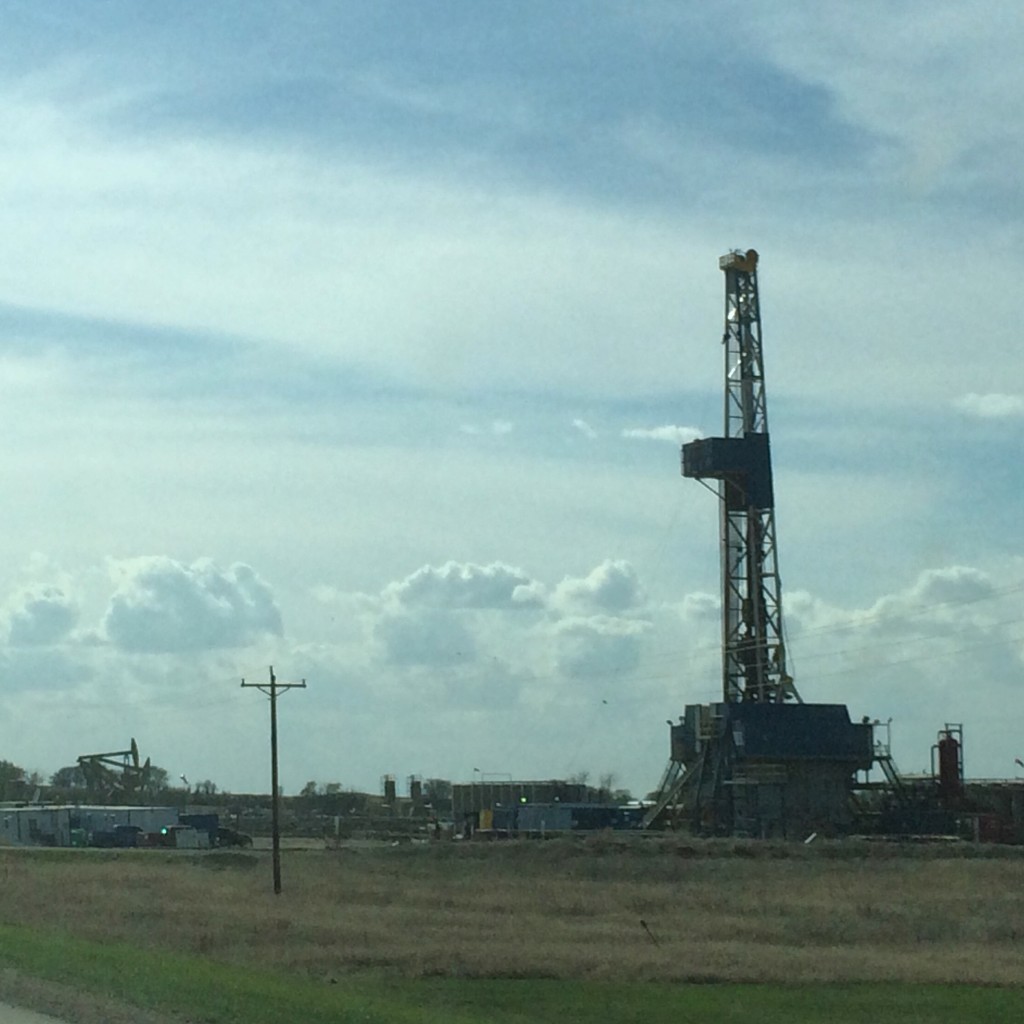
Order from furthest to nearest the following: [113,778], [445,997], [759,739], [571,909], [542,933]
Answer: [113,778]
[759,739]
[571,909]
[542,933]
[445,997]

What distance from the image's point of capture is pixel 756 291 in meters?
91.4

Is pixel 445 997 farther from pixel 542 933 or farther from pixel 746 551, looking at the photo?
pixel 746 551

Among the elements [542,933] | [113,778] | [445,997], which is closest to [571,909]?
[542,933]

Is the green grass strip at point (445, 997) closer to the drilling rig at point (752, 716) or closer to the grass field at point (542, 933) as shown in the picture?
the grass field at point (542, 933)

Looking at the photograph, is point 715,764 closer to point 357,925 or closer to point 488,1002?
point 357,925

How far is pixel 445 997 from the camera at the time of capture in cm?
3097

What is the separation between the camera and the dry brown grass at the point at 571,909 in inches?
1485

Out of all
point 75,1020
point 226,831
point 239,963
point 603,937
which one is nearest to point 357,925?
point 603,937

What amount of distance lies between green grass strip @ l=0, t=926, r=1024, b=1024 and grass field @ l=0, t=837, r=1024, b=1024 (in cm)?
9

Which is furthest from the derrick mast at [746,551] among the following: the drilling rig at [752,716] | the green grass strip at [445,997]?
the green grass strip at [445,997]

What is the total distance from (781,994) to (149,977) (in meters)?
13.1

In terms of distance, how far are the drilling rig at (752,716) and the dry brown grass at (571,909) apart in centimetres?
999

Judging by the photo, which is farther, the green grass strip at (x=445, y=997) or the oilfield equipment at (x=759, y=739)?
the oilfield equipment at (x=759, y=739)

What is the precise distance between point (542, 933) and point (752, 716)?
4142 centimetres
